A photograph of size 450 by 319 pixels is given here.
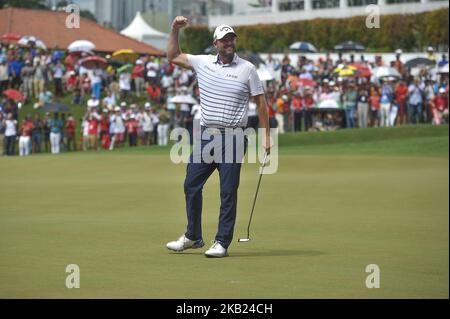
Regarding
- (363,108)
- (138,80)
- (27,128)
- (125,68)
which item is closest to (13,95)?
(27,128)

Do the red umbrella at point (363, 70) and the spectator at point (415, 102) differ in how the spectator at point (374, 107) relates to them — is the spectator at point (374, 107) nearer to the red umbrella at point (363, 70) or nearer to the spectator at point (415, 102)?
the spectator at point (415, 102)

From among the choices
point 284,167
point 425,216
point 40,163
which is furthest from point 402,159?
point 425,216

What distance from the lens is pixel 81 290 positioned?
7.95 meters

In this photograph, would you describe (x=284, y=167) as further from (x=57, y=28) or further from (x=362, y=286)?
(x=57, y=28)

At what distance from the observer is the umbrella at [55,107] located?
36469 mm

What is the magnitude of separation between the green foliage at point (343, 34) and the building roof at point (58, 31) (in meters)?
12.7

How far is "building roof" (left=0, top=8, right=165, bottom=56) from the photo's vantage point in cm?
4080

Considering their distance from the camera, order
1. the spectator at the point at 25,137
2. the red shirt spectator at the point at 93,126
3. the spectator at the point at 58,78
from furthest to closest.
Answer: the spectator at the point at 58,78
the red shirt spectator at the point at 93,126
the spectator at the point at 25,137

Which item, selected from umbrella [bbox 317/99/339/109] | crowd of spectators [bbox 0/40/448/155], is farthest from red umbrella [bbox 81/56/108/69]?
umbrella [bbox 317/99/339/109]

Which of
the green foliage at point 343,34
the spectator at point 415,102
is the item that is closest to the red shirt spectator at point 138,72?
the spectator at point 415,102

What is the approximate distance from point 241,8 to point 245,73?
7677 centimetres

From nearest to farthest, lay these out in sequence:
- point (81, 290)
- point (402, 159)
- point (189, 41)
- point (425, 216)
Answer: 1. point (81, 290)
2. point (425, 216)
3. point (402, 159)
4. point (189, 41)

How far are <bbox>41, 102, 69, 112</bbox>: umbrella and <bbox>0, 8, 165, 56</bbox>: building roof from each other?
9.28 feet

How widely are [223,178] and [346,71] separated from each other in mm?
29385
